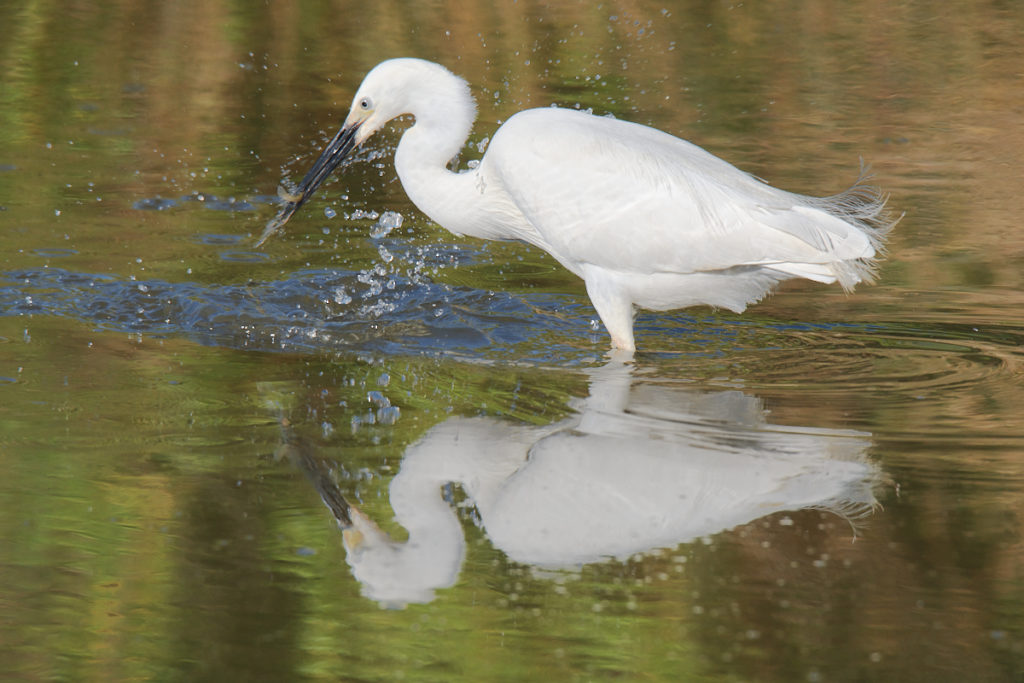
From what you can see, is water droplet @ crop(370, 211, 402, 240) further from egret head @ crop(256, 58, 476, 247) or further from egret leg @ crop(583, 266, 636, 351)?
egret leg @ crop(583, 266, 636, 351)

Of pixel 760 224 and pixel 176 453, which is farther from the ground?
pixel 760 224

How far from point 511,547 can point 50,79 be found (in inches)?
326

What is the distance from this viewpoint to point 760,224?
5.25 meters

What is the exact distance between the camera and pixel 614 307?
17.8 feet

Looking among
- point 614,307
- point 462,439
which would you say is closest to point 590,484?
point 462,439

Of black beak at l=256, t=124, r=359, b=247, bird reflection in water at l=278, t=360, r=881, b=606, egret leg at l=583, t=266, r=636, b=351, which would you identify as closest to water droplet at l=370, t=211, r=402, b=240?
black beak at l=256, t=124, r=359, b=247

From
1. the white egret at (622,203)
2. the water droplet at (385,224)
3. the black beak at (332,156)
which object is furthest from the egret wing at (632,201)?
the water droplet at (385,224)

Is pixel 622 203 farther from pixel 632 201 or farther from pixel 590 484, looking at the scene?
pixel 590 484

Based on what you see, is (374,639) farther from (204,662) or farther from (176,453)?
(176,453)

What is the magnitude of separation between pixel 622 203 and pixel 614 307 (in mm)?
424

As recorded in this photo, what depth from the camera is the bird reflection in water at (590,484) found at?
363 cm

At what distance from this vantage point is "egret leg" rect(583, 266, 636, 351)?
542 centimetres

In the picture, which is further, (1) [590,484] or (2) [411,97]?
(2) [411,97]

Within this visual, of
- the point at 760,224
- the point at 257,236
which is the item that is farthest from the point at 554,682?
the point at 257,236
